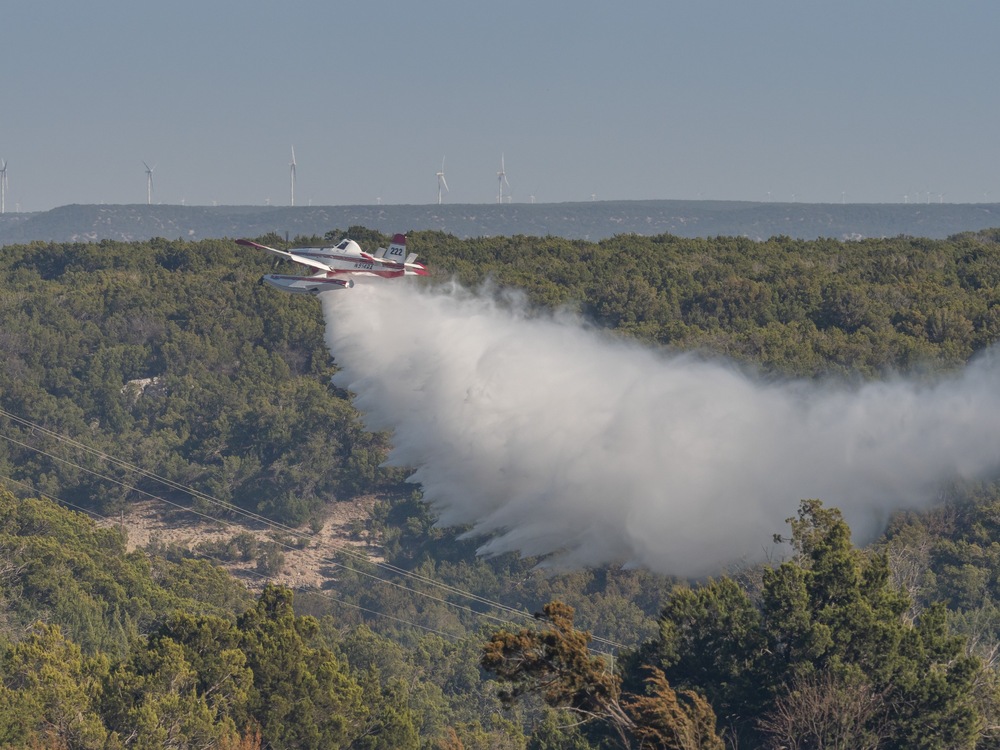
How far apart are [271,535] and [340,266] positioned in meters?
41.4

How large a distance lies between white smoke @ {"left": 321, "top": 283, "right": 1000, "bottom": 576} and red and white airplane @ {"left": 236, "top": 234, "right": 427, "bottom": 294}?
6.41 m

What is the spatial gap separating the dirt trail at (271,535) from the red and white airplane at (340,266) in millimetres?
34202

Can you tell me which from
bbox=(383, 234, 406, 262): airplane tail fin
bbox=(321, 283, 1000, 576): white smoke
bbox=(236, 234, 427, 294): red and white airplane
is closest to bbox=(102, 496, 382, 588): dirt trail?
bbox=(321, 283, 1000, 576): white smoke

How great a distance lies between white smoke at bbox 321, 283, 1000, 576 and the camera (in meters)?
80.6

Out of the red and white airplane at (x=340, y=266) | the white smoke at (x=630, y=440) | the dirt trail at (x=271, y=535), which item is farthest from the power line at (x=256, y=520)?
the red and white airplane at (x=340, y=266)

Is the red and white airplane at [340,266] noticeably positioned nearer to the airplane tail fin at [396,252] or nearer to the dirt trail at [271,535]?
the airplane tail fin at [396,252]

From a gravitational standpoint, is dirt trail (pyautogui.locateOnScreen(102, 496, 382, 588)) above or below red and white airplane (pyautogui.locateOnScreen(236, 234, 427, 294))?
below

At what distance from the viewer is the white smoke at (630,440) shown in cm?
8056

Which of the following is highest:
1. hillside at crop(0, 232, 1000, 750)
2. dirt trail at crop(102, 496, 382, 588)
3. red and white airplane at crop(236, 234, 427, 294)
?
red and white airplane at crop(236, 234, 427, 294)

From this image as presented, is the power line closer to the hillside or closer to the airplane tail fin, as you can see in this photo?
the hillside

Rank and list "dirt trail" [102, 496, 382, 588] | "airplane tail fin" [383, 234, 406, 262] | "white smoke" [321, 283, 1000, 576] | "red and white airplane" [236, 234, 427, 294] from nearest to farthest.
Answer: "red and white airplane" [236, 234, 427, 294]
"airplane tail fin" [383, 234, 406, 262]
"white smoke" [321, 283, 1000, 576]
"dirt trail" [102, 496, 382, 588]

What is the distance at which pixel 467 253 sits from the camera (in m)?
136

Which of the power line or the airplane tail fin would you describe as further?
the power line

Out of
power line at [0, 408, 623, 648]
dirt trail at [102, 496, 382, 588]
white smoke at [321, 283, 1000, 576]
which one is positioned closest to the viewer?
white smoke at [321, 283, 1000, 576]
